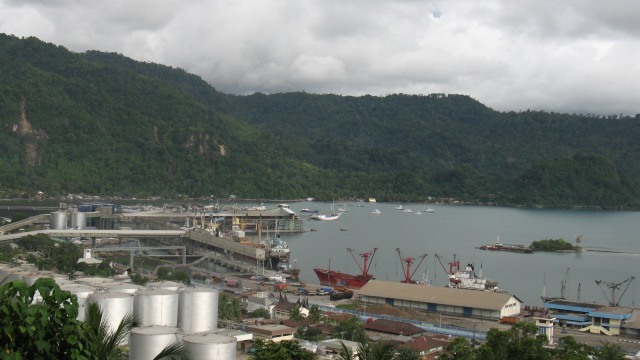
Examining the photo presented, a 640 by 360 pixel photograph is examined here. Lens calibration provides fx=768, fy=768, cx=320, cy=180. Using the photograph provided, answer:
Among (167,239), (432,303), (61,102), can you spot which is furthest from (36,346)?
(61,102)

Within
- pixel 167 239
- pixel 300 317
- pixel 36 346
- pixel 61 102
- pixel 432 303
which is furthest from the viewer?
pixel 61 102

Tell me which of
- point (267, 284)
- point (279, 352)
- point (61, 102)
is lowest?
point (267, 284)

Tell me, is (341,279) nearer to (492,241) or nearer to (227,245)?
(227,245)

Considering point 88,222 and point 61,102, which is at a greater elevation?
point 61,102

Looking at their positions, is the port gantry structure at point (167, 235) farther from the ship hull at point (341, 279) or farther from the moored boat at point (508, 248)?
the moored boat at point (508, 248)

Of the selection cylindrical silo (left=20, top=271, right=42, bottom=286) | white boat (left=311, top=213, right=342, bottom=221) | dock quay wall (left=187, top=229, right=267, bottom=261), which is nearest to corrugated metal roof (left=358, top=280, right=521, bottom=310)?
dock quay wall (left=187, top=229, right=267, bottom=261)

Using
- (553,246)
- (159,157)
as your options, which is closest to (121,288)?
(553,246)

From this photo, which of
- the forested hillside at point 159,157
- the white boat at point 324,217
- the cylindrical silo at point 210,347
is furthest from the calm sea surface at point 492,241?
the cylindrical silo at point 210,347

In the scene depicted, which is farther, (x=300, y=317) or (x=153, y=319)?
(x=300, y=317)

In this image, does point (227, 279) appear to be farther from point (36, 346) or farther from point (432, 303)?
point (36, 346)
